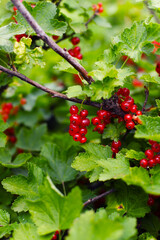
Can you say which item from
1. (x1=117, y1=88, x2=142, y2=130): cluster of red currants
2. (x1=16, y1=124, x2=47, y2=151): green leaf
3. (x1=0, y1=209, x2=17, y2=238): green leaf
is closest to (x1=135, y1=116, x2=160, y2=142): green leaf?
(x1=117, y1=88, x2=142, y2=130): cluster of red currants

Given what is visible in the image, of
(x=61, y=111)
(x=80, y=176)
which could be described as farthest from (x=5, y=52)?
(x=61, y=111)

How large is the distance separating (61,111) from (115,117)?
975 millimetres

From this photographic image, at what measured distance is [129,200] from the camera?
1.09 meters

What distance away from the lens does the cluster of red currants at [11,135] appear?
85.1 inches

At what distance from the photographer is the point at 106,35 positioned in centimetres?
310

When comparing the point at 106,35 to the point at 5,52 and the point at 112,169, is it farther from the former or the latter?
the point at 112,169

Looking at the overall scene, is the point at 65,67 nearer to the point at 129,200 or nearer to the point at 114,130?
the point at 114,130

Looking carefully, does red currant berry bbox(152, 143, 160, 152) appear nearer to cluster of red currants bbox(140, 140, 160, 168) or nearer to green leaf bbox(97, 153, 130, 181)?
cluster of red currants bbox(140, 140, 160, 168)

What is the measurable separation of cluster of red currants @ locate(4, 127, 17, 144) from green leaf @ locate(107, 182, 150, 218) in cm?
123

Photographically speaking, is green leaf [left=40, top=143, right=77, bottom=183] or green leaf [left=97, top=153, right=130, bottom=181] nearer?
green leaf [left=97, top=153, right=130, bottom=181]

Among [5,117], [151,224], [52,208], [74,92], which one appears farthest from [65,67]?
[5,117]

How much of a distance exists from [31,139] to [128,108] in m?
0.99

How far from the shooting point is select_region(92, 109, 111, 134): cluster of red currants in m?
1.08

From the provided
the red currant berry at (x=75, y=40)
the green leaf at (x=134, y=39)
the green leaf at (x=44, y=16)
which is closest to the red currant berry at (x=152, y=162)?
the green leaf at (x=134, y=39)
